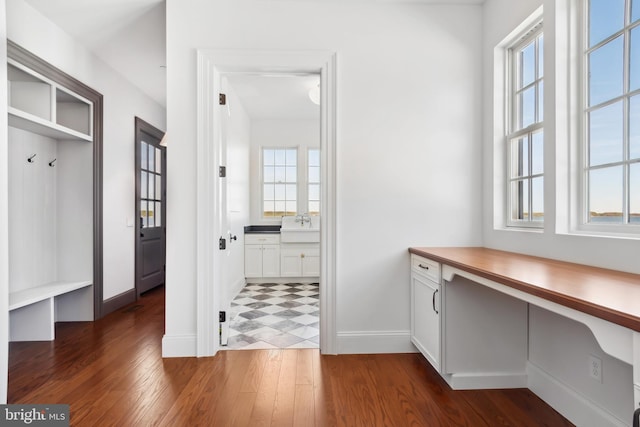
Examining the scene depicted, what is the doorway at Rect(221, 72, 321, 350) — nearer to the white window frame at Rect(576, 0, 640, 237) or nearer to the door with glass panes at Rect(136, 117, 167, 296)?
the door with glass panes at Rect(136, 117, 167, 296)

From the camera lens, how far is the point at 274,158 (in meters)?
5.93

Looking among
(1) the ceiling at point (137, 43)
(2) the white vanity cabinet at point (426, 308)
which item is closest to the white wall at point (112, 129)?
(1) the ceiling at point (137, 43)

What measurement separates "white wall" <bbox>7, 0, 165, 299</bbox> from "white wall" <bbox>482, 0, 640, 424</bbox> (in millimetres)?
3705

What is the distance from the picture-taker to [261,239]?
5.24m

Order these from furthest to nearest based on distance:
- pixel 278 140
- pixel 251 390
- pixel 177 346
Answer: pixel 278 140
pixel 177 346
pixel 251 390

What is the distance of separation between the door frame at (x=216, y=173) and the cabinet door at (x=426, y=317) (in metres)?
0.62

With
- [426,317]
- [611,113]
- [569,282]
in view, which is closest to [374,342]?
[426,317]

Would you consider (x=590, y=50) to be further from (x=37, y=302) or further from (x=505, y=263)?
(x=37, y=302)

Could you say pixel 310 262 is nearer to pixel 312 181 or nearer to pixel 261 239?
pixel 261 239

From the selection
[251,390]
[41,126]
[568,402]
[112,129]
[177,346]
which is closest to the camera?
[568,402]

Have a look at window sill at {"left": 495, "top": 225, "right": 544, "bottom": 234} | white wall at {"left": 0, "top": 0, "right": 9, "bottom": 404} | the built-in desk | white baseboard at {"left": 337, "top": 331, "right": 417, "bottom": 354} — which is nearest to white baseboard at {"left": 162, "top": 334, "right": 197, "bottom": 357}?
white wall at {"left": 0, "top": 0, "right": 9, "bottom": 404}

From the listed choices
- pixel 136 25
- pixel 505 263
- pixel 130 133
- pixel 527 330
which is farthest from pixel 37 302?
pixel 527 330

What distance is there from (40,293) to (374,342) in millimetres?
2872

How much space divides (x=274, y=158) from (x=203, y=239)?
348cm
